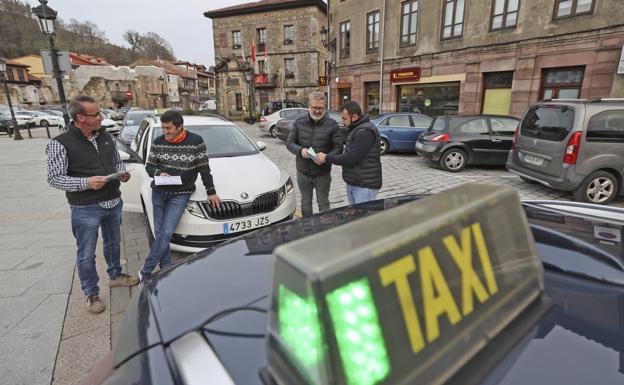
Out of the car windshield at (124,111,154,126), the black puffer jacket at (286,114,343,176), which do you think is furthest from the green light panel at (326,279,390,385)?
the car windshield at (124,111,154,126)

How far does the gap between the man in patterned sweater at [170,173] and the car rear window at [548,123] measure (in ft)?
18.7

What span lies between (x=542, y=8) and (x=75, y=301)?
15635 millimetres

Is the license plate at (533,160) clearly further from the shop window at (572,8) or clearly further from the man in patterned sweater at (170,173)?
the shop window at (572,8)

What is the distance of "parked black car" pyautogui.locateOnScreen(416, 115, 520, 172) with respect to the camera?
7.94 m

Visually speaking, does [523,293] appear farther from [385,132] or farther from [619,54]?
[619,54]

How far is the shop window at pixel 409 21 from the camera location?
16.0 m

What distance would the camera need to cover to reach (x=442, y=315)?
770mm

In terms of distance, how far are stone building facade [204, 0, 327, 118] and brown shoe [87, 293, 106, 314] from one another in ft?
110

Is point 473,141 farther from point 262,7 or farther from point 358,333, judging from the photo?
point 262,7

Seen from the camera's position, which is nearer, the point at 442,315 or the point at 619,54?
the point at 442,315

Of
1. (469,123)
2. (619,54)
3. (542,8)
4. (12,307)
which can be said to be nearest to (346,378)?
(12,307)

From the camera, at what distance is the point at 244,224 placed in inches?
134

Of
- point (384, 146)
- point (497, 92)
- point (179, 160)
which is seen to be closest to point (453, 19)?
point (497, 92)

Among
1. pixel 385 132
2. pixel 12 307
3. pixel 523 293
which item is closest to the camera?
pixel 523 293
